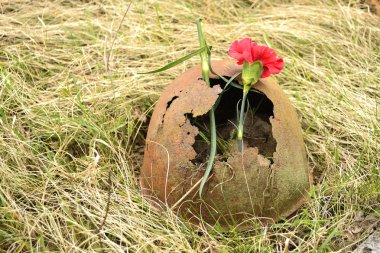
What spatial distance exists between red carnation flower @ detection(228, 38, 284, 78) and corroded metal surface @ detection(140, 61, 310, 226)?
8 centimetres

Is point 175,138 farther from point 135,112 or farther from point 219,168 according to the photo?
point 135,112

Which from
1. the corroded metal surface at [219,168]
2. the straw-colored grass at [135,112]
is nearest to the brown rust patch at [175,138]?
the corroded metal surface at [219,168]

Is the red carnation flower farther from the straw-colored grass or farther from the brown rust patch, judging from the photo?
the straw-colored grass

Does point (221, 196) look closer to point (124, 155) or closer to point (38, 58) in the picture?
point (124, 155)

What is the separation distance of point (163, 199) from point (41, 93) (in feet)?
3.46

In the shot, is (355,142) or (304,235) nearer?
(304,235)

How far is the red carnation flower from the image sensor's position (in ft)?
7.06

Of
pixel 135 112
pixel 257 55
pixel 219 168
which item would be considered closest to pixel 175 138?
pixel 219 168

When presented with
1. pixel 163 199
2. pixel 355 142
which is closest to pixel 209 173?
pixel 163 199

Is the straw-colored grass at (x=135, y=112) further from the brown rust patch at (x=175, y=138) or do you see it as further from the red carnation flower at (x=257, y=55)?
the red carnation flower at (x=257, y=55)

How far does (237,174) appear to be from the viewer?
81.8 inches

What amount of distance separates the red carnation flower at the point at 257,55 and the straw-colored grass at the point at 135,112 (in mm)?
540

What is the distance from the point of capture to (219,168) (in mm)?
2064

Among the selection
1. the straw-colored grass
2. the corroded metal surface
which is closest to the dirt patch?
the corroded metal surface
